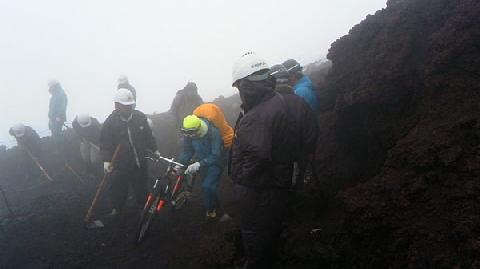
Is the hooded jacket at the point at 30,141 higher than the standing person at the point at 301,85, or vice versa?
the hooded jacket at the point at 30,141

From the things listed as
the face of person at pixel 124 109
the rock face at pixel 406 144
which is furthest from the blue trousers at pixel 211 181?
the face of person at pixel 124 109

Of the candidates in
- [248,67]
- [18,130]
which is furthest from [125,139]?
[18,130]

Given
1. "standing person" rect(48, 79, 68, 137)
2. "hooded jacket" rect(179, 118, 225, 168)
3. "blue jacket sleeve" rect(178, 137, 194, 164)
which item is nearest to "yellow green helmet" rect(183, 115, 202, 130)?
"hooded jacket" rect(179, 118, 225, 168)

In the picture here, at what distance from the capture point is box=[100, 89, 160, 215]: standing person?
827cm

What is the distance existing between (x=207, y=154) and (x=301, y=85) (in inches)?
87.6

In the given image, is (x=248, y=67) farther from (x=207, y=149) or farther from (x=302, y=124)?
(x=207, y=149)

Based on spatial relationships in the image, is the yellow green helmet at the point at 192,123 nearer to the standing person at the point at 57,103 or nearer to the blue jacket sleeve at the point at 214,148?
the blue jacket sleeve at the point at 214,148

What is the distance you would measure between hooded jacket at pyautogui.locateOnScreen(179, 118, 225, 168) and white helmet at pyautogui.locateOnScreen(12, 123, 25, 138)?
719cm

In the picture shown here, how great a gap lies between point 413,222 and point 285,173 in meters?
1.32

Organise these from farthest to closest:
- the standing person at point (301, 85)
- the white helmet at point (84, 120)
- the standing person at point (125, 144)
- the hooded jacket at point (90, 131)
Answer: the hooded jacket at point (90, 131)
the white helmet at point (84, 120)
the standing person at point (125, 144)
the standing person at point (301, 85)

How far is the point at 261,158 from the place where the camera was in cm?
389

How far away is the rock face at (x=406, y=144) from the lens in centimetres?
352

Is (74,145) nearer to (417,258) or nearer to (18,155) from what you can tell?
(18,155)

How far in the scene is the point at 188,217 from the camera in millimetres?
8086
